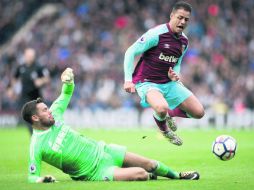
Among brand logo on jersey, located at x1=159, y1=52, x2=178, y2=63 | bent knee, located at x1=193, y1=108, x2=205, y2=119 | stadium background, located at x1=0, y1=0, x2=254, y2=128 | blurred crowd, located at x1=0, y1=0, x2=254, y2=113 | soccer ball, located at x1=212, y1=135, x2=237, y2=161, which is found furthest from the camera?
blurred crowd, located at x1=0, y1=0, x2=254, y2=113

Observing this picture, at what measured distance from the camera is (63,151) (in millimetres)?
8438

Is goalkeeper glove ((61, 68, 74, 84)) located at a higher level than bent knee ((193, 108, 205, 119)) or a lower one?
higher

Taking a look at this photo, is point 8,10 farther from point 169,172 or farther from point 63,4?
point 169,172

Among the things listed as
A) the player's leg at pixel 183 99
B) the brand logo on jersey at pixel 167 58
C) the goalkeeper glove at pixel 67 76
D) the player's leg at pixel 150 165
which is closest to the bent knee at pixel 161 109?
the player's leg at pixel 183 99

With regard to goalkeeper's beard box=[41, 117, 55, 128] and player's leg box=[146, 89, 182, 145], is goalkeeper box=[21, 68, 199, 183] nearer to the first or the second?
goalkeeper's beard box=[41, 117, 55, 128]

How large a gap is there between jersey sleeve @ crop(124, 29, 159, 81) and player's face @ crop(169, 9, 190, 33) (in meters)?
0.35

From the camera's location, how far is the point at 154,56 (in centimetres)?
1102

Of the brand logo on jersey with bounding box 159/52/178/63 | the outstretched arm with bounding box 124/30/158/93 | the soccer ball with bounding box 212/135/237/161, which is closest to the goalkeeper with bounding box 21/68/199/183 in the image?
the soccer ball with bounding box 212/135/237/161

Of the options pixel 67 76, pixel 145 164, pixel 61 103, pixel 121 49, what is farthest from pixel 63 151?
pixel 121 49

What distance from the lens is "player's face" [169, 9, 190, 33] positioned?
10602mm

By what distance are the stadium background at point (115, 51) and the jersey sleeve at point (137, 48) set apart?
13591 mm

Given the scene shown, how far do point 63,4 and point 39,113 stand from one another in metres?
23.0

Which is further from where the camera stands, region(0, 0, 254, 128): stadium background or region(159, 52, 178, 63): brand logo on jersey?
region(0, 0, 254, 128): stadium background

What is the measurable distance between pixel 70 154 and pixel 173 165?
3471mm
